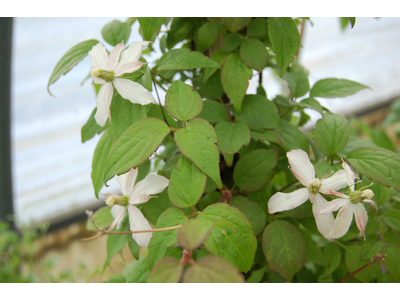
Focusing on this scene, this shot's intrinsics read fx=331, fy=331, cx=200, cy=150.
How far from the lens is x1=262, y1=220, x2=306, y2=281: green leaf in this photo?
1.10 ft

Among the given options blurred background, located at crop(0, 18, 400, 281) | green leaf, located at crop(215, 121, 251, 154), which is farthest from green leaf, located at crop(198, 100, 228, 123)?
blurred background, located at crop(0, 18, 400, 281)

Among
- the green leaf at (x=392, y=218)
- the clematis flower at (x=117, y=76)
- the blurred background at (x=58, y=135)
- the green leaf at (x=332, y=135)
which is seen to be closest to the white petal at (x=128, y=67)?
the clematis flower at (x=117, y=76)

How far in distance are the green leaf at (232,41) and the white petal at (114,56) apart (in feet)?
0.43

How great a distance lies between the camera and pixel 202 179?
294 millimetres

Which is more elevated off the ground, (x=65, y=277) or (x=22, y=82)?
(x=22, y=82)

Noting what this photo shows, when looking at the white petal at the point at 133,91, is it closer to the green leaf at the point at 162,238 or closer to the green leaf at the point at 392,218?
the green leaf at the point at 162,238

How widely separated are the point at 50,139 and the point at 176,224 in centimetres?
144

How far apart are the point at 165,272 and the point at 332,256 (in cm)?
27

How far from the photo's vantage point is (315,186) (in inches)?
12.3

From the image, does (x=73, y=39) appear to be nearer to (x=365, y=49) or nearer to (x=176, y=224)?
(x=176, y=224)

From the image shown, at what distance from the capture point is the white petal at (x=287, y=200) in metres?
0.31

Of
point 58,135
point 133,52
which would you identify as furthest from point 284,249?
point 58,135

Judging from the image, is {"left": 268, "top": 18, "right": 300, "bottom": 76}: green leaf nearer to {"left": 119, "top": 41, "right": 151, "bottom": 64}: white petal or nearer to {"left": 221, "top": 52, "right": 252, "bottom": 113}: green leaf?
{"left": 221, "top": 52, "right": 252, "bottom": 113}: green leaf

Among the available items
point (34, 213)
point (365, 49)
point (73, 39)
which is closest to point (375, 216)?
point (73, 39)
